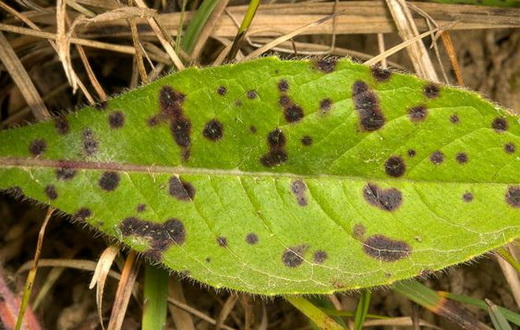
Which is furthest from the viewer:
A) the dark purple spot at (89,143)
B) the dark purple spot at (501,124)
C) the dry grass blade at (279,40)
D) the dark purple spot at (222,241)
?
the dry grass blade at (279,40)

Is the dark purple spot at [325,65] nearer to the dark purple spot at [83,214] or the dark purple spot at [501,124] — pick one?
the dark purple spot at [501,124]

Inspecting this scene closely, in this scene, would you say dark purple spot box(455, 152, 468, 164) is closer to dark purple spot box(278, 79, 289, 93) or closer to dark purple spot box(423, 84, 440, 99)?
dark purple spot box(423, 84, 440, 99)

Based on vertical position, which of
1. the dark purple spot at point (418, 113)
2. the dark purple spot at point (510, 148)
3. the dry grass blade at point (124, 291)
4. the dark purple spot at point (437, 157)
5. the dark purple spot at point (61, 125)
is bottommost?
the dry grass blade at point (124, 291)

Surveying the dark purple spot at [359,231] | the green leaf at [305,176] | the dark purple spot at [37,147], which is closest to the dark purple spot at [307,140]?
the green leaf at [305,176]

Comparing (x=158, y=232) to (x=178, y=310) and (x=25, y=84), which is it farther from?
(x=25, y=84)

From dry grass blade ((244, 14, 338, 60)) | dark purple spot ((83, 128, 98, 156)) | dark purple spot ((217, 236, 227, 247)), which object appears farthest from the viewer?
dry grass blade ((244, 14, 338, 60))

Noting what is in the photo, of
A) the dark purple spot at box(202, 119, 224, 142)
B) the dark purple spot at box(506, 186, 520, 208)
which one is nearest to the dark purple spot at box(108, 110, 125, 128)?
the dark purple spot at box(202, 119, 224, 142)

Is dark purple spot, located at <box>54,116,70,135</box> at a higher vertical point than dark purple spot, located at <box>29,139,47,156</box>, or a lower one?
higher
